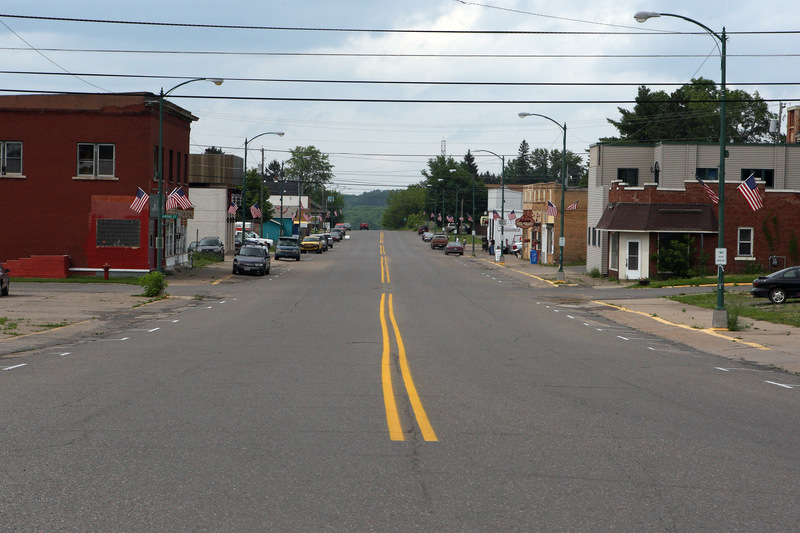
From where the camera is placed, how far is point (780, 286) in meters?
30.0

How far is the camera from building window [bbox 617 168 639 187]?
52.9 m

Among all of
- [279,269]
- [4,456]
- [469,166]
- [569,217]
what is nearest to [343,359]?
[4,456]

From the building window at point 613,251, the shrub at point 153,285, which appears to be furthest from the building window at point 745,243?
the shrub at point 153,285

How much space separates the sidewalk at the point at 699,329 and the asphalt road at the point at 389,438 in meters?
1.58

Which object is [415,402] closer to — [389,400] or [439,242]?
[389,400]

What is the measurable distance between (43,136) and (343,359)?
3226cm

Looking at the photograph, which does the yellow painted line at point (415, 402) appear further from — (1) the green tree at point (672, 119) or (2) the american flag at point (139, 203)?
(1) the green tree at point (672, 119)

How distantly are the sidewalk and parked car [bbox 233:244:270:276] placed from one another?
1781cm

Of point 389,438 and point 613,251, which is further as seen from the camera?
point 613,251

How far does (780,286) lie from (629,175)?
24008 millimetres

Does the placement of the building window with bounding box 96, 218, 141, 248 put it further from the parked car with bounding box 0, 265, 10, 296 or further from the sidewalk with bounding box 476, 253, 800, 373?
the sidewalk with bounding box 476, 253, 800, 373

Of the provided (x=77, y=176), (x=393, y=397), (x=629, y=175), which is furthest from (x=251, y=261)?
(x=393, y=397)

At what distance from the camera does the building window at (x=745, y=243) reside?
4347cm

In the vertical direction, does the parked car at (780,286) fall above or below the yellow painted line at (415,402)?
above
